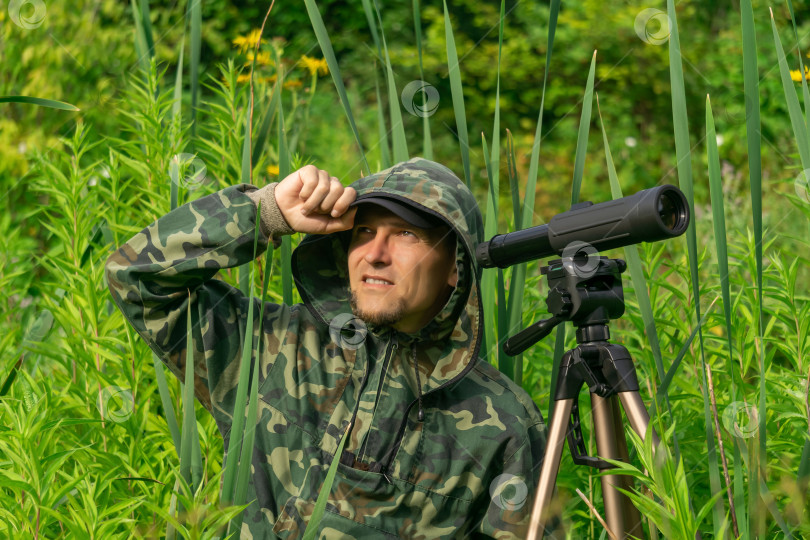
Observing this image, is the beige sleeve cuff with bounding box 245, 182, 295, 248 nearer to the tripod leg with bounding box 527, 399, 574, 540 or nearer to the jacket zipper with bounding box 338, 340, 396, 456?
the jacket zipper with bounding box 338, 340, 396, 456

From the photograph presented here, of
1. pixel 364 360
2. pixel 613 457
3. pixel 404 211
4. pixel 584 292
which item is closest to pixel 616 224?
pixel 584 292

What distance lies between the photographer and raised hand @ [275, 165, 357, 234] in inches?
65.7

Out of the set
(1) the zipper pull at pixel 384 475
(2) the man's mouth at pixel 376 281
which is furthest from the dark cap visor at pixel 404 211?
(1) the zipper pull at pixel 384 475

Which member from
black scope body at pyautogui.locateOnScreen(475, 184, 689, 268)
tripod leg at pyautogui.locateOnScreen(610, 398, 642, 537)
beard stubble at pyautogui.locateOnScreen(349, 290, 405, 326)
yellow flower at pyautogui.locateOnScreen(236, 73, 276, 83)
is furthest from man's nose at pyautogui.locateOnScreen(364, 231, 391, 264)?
yellow flower at pyautogui.locateOnScreen(236, 73, 276, 83)

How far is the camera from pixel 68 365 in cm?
193

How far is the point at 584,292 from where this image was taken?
136 cm

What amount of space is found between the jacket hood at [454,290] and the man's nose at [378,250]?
0.11 m

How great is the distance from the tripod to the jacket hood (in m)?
0.39

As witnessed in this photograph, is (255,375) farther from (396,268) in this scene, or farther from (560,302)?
(396,268)

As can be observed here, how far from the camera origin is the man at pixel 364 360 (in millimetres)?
1677

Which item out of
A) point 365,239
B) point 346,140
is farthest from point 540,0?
point 365,239

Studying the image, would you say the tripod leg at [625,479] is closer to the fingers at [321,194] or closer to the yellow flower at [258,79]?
the fingers at [321,194]

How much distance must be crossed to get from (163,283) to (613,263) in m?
0.94

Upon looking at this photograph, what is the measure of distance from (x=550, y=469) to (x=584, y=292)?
318mm
